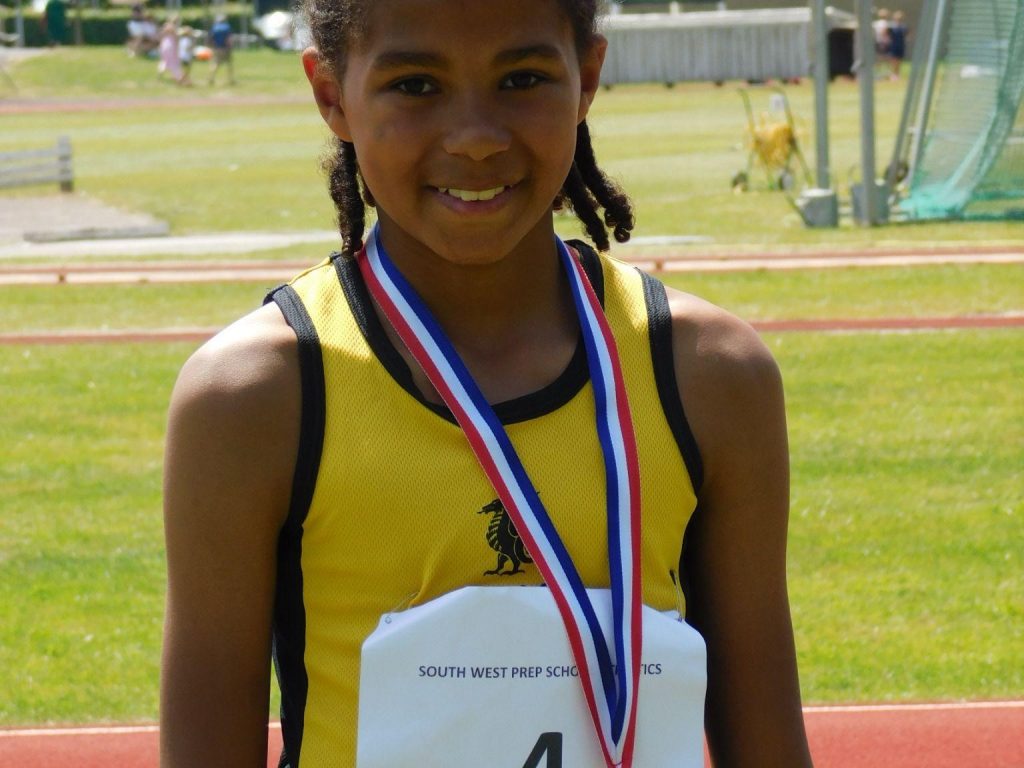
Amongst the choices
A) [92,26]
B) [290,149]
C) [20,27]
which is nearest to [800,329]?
[290,149]

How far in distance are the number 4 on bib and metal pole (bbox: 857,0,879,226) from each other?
50.8 ft

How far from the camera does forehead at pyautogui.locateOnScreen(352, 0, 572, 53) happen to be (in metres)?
2.03

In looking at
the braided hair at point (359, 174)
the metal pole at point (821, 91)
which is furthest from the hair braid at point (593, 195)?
the metal pole at point (821, 91)

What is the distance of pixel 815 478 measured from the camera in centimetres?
768

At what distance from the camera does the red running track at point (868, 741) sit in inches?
182

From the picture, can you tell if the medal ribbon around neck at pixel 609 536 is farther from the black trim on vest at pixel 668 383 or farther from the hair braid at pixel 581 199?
the hair braid at pixel 581 199

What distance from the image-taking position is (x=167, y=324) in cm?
1219

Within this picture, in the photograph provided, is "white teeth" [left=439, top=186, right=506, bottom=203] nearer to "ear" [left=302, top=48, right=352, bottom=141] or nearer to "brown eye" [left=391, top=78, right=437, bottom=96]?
"brown eye" [left=391, top=78, right=437, bottom=96]

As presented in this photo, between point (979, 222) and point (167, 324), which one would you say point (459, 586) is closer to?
point (167, 324)

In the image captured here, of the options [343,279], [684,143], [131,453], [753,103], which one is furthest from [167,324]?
[753,103]

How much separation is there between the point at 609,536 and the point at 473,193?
1.35 feet

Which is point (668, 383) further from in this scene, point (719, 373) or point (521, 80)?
point (521, 80)

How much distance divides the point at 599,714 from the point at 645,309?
1.58 ft

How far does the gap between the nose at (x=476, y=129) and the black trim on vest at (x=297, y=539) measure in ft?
0.84
